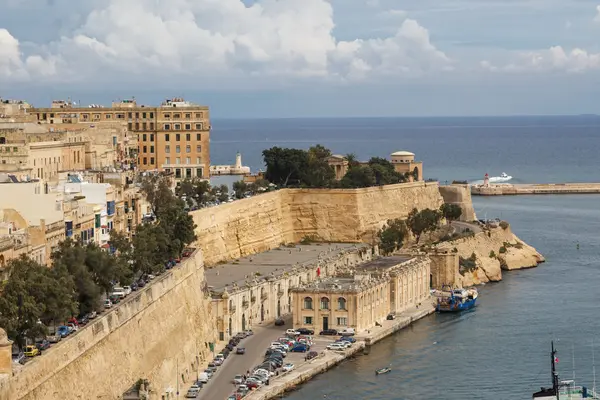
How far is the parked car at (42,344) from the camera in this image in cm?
3559

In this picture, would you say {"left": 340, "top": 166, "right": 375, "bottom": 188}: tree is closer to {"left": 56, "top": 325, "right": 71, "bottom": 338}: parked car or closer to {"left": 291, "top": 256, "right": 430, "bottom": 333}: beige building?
{"left": 291, "top": 256, "right": 430, "bottom": 333}: beige building

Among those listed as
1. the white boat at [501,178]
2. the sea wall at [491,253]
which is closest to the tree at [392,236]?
the sea wall at [491,253]

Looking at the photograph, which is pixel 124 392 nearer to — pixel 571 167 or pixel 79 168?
pixel 79 168

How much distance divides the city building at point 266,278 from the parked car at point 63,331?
18409mm

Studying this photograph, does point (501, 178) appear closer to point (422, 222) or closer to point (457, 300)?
point (422, 222)

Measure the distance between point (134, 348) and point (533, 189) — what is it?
103268 millimetres

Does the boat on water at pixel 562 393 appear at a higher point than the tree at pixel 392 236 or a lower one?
lower

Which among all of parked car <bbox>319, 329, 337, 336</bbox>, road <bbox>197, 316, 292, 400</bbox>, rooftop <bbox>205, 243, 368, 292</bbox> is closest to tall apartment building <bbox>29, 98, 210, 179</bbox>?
rooftop <bbox>205, 243, 368, 292</bbox>

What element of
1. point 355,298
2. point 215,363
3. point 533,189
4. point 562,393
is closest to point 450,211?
point 355,298

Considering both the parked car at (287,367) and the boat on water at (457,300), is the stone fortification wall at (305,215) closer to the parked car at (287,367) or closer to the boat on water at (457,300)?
the boat on water at (457,300)

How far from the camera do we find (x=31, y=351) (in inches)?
1374

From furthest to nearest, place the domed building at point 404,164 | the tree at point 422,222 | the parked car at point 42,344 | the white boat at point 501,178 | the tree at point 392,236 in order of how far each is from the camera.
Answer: the white boat at point 501,178, the domed building at point 404,164, the tree at point 422,222, the tree at point 392,236, the parked car at point 42,344

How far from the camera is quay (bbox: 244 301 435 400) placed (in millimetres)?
48812

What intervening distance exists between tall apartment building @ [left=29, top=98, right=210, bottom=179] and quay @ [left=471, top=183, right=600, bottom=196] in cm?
6030
